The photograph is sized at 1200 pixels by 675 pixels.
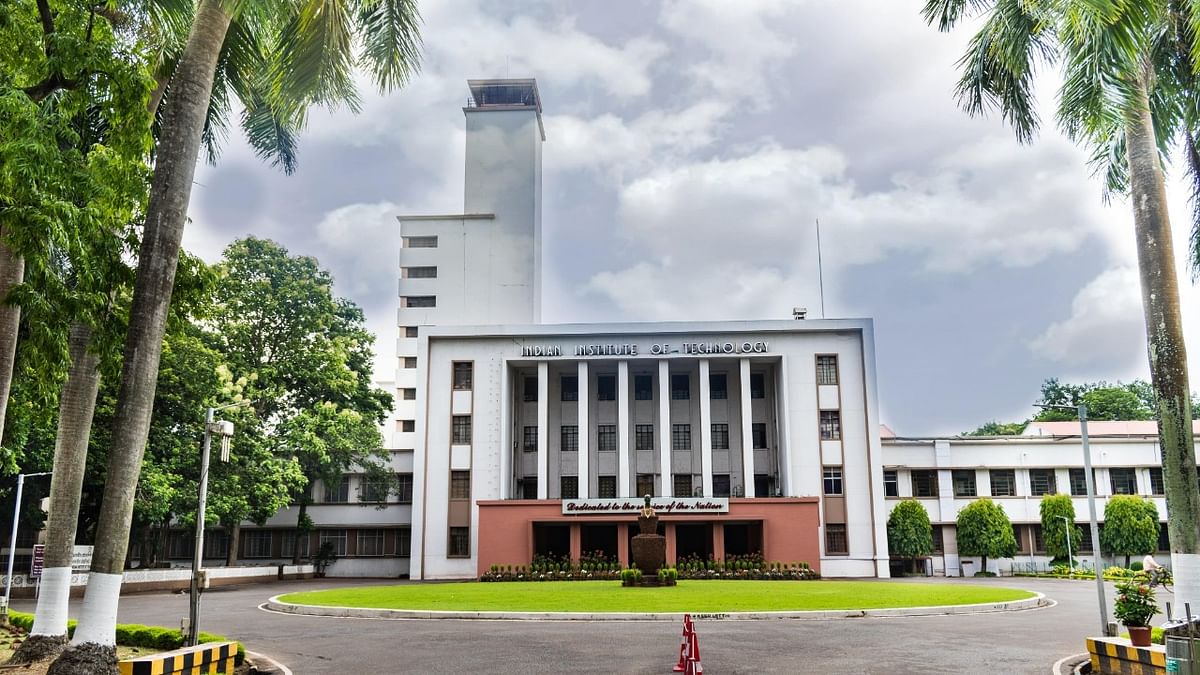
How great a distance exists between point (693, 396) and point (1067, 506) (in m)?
19.0

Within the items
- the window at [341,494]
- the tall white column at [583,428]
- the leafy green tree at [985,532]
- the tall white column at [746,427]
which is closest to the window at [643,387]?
the tall white column at [583,428]

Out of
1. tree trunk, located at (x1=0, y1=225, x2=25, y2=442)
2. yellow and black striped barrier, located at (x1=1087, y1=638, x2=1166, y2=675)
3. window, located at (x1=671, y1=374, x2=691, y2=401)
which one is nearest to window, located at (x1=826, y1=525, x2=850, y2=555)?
window, located at (x1=671, y1=374, x2=691, y2=401)

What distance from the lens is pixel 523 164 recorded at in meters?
62.7

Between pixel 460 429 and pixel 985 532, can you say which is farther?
pixel 985 532

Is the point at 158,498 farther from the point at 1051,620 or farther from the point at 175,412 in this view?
the point at 1051,620

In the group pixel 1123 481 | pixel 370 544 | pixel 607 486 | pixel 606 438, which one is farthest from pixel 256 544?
pixel 1123 481

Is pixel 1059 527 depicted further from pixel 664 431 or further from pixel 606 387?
pixel 606 387

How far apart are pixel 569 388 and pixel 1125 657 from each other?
119 feet

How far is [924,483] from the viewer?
47.6 m

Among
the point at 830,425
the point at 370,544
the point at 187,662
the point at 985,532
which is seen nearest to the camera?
the point at 187,662

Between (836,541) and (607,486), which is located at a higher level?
(607,486)

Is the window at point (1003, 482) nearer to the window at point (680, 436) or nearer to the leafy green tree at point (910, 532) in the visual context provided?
the leafy green tree at point (910, 532)

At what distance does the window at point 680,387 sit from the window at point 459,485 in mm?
11300

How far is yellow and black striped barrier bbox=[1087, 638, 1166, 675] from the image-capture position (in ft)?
34.9
